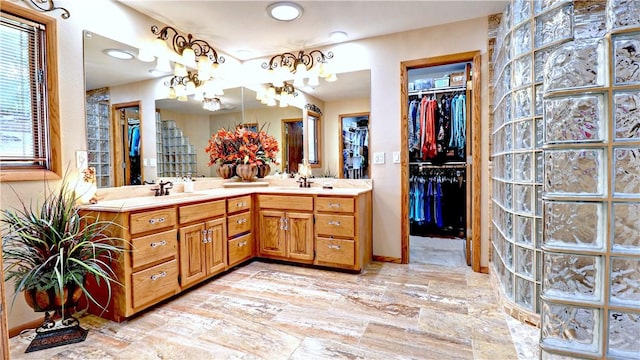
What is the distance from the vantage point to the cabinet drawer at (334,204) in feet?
9.35

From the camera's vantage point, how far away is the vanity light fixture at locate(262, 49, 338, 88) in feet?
11.0

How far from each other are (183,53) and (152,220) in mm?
1685

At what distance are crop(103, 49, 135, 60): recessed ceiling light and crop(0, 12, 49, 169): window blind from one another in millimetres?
448

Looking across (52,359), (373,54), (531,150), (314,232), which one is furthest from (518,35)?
(52,359)

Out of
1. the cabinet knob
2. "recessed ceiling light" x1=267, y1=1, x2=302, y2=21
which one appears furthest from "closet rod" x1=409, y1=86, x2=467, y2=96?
the cabinet knob

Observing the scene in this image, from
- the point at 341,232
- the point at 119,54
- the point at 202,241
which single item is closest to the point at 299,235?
the point at 341,232

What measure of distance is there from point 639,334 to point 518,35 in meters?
1.89

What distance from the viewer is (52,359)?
1657 mm

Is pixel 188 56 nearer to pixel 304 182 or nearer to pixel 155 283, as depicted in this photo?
pixel 304 182

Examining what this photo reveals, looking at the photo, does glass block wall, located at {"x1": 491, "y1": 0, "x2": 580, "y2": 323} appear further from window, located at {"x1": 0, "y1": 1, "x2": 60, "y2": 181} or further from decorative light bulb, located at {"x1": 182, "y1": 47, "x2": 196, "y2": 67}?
window, located at {"x1": 0, "y1": 1, "x2": 60, "y2": 181}

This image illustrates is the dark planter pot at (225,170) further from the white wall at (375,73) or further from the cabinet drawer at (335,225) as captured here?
the cabinet drawer at (335,225)

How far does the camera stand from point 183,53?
2.91m

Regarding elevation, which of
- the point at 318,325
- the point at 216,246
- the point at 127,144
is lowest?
the point at 318,325

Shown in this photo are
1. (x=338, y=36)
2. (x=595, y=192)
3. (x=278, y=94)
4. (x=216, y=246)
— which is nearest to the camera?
(x=595, y=192)
